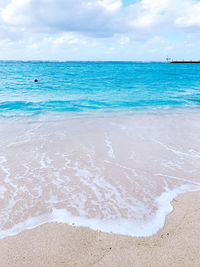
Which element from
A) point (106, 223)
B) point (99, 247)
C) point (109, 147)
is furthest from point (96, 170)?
point (99, 247)

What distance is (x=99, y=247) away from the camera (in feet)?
11.9

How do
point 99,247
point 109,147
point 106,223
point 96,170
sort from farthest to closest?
point 109,147
point 96,170
point 106,223
point 99,247

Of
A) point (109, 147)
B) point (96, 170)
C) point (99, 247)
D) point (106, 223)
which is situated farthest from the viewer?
point (109, 147)

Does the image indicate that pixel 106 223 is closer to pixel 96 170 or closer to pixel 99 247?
pixel 99 247

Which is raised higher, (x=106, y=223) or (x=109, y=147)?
(x=106, y=223)

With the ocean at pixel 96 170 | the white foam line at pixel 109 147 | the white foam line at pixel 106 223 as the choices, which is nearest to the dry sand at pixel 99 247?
the white foam line at pixel 106 223

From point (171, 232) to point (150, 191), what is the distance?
1542mm

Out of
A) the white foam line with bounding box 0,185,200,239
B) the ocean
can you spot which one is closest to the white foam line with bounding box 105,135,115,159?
the ocean

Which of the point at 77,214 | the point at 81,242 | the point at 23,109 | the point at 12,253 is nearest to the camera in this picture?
the point at 12,253

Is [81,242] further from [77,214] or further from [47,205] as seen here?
[47,205]

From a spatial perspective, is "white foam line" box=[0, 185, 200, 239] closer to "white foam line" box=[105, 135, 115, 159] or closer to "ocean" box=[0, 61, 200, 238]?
"ocean" box=[0, 61, 200, 238]

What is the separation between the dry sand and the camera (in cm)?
335

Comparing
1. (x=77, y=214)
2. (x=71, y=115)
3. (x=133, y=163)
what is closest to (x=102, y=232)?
(x=77, y=214)

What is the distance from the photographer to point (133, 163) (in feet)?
23.0
